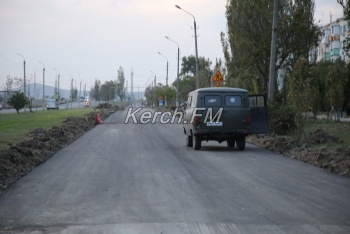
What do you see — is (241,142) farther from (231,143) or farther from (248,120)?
(231,143)

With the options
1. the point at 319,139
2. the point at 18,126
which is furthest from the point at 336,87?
the point at 18,126

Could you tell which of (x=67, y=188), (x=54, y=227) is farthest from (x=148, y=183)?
(x=54, y=227)

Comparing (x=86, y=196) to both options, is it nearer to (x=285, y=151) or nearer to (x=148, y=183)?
(x=148, y=183)

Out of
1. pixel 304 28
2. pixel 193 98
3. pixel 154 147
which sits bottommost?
pixel 154 147

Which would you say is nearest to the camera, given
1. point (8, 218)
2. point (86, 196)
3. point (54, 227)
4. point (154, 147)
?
point (54, 227)

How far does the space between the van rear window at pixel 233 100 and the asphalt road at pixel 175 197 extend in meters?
4.00

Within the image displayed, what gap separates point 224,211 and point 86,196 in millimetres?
2847

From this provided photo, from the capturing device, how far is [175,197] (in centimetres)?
1026

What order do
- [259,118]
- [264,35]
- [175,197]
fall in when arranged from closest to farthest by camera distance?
[175,197]
[259,118]
[264,35]

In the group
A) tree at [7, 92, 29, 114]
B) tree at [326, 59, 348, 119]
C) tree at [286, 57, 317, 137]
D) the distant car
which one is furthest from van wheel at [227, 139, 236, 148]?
the distant car

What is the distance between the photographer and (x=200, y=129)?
2036cm

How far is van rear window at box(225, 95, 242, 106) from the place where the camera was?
20.5 meters

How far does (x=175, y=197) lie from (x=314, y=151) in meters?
9.04

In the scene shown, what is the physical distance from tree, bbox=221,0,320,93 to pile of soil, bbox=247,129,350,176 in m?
15.2
